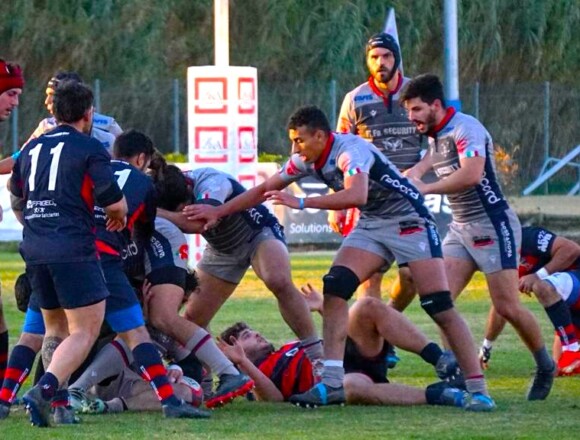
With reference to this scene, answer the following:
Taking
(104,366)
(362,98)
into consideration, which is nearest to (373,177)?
(104,366)

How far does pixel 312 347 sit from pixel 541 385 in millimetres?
1480

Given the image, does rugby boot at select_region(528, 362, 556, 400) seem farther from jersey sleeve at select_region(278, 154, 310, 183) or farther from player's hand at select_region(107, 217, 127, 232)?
player's hand at select_region(107, 217, 127, 232)

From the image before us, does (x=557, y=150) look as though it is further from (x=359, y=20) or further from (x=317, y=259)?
(x=317, y=259)

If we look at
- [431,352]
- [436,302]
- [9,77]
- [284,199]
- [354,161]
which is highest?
[9,77]

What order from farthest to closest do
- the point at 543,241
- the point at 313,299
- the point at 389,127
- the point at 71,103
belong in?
the point at 389,127 → the point at 543,241 → the point at 313,299 → the point at 71,103

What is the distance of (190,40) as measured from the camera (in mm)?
33906

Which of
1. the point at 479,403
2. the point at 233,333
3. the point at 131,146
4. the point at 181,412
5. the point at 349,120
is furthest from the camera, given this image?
the point at 349,120

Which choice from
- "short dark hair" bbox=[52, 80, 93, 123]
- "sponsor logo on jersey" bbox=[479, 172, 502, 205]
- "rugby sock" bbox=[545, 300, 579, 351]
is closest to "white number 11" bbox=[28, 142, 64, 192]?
"short dark hair" bbox=[52, 80, 93, 123]

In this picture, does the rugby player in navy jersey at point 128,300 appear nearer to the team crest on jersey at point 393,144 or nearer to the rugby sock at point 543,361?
the rugby sock at point 543,361

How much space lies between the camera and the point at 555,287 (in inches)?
418

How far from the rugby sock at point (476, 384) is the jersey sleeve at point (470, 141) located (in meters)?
1.39

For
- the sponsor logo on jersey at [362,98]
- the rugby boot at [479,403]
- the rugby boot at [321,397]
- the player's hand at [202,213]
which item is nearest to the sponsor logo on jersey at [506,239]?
the rugby boot at [479,403]

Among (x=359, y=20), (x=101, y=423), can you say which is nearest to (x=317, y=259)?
(x=359, y=20)

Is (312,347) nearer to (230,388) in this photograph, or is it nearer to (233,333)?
(233,333)
